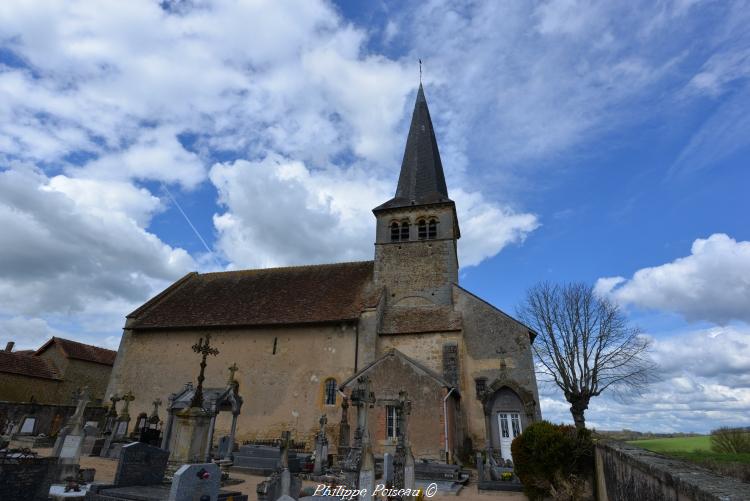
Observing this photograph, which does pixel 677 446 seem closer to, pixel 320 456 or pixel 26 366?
pixel 320 456

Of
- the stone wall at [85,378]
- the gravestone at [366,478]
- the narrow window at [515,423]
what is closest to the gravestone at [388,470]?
the gravestone at [366,478]

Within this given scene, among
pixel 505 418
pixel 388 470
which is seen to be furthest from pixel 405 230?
pixel 388 470

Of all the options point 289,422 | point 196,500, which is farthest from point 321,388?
point 196,500

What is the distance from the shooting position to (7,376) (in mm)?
22531

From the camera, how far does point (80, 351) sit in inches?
1093

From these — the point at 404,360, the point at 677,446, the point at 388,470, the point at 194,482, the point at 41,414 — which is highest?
the point at 404,360

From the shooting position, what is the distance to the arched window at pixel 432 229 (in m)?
21.6

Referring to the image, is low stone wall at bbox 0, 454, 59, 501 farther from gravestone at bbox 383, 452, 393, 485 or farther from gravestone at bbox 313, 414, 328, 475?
gravestone at bbox 313, 414, 328, 475

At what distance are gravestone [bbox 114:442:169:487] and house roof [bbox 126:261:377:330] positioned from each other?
1114 cm

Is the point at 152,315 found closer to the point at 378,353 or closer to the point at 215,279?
the point at 215,279

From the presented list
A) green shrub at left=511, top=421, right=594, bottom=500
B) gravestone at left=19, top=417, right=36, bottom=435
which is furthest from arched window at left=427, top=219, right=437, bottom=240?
gravestone at left=19, top=417, right=36, bottom=435

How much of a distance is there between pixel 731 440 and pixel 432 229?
48.1ft

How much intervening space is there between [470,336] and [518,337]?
2.01 metres

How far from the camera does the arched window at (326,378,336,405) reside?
1775cm
